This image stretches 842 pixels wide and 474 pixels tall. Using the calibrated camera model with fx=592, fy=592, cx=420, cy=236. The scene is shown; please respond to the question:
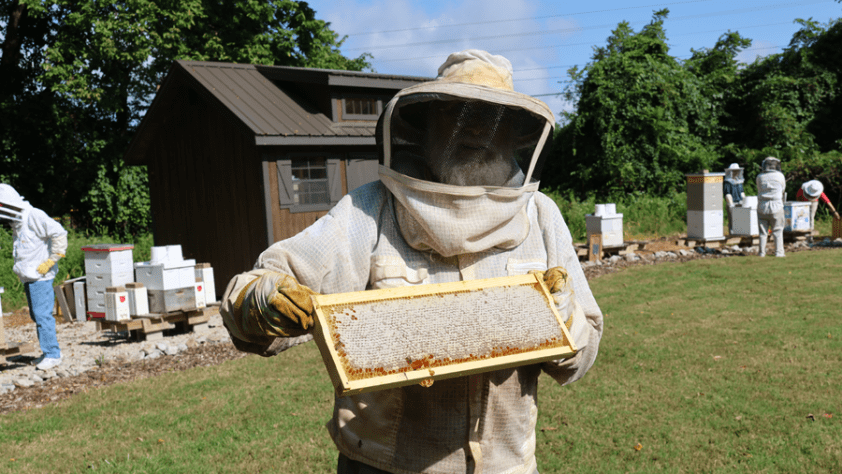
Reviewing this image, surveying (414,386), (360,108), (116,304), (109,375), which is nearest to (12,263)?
(116,304)

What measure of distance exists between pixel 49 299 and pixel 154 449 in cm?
322

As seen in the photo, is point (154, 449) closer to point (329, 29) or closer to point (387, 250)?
point (387, 250)

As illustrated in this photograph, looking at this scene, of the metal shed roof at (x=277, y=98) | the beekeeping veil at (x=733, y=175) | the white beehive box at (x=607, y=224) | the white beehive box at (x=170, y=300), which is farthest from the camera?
the beekeeping veil at (x=733, y=175)

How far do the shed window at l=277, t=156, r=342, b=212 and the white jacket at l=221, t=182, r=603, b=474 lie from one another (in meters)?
9.16

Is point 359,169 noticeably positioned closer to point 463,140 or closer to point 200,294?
point 200,294

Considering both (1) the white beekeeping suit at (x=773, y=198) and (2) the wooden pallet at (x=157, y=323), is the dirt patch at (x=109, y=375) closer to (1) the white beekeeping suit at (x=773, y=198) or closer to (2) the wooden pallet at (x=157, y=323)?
(2) the wooden pallet at (x=157, y=323)

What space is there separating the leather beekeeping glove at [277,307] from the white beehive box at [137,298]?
A: 260 inches

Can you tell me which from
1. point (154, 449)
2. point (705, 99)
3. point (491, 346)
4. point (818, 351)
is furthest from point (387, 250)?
point (705, 99)

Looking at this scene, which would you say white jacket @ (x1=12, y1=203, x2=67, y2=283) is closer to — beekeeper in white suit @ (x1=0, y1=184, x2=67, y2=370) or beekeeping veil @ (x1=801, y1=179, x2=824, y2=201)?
beekeeper in white suit @ (x1=0, y1=184, x2=67, y2=370)

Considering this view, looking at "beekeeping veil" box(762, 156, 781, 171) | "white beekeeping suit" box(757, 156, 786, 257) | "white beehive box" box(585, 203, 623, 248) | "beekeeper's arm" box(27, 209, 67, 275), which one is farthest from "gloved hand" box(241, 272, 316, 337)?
"beekeeping veil" box(762, 156, 781, 171)

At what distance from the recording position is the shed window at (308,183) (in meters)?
10.7

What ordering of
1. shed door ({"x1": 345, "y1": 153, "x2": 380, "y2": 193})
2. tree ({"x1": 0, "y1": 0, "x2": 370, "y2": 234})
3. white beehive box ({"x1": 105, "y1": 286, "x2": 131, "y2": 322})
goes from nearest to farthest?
white beehive box ({"x1": 105, "y1": 286, "x2": 131, "y2": 322}), shed door ({"x1": 345, "y1": 153, "x2": 380, "y2": 193}), tree ({"x1": 0, "y1": 0, "x2": 370, "y2": 234})

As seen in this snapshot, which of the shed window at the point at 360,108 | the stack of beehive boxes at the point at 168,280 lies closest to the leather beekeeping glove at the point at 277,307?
the stack of beehive boxes at the point at 168,280

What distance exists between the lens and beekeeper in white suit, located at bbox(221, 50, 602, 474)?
1.70m
